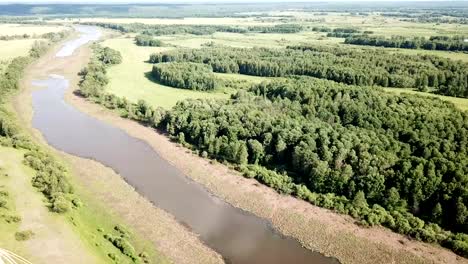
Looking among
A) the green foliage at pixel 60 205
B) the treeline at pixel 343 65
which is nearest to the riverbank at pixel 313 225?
the green foliage at pixel 60 205

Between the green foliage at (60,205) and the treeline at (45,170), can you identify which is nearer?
the green foliage at (60,205)

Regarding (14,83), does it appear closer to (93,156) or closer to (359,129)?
(93,156)

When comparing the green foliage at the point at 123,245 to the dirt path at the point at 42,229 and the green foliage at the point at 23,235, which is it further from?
the green foliage at the point at 23,235

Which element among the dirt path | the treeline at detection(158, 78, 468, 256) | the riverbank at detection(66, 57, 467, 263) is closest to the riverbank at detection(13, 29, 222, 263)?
the dirt path

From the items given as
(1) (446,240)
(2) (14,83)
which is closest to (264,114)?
(1) (446,240)

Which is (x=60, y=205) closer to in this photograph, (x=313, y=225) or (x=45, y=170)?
(x=45, y=170)
